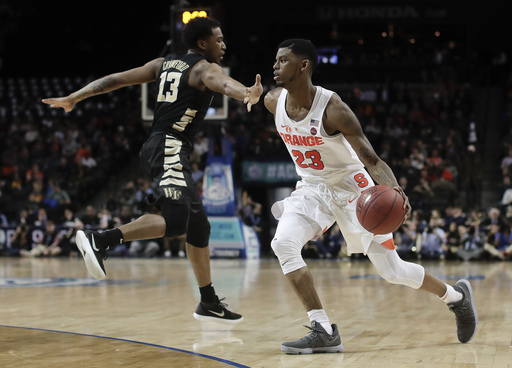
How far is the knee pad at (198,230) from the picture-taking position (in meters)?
5.55

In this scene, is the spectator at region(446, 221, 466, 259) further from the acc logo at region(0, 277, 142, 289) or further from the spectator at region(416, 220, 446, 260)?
the acc logo at region(0, 277, 142, 289)

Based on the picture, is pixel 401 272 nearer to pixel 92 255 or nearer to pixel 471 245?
pixel 92 255

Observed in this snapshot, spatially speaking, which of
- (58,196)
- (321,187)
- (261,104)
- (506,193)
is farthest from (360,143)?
(261,104)

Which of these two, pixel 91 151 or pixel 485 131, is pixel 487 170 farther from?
pixel 91 151

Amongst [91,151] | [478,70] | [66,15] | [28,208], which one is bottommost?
[28,208]

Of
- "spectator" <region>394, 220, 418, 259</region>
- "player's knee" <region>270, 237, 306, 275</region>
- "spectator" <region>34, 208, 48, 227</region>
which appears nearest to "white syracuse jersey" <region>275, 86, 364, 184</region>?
"player's knee" <region>270, 237, 306, 275</region>

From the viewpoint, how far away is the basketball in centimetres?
453

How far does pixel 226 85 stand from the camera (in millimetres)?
4676

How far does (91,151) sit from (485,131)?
1079cm

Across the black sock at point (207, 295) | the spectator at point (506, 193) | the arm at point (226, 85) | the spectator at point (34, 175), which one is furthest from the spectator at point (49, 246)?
the arm at point (226, 85)

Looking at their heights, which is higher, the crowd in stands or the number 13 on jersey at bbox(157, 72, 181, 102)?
the number 13 on jersey at bbox(157, 72, 181, 102)

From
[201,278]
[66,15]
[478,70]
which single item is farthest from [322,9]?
[201,278]

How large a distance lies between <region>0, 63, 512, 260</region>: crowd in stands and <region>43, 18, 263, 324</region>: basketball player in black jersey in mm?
8313

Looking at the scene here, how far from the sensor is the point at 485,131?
20.7m
